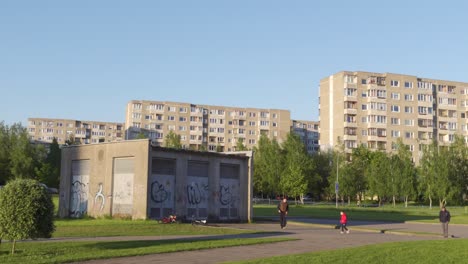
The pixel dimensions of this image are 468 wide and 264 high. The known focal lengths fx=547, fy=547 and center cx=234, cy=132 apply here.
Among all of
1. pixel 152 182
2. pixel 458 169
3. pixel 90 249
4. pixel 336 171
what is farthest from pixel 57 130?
pixel 90 249

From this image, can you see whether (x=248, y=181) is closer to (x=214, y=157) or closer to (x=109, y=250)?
(x=214, y=157)

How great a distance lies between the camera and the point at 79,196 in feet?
121

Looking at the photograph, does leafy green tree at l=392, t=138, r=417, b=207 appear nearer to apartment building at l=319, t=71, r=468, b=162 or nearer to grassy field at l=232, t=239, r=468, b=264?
apartment building at l=319, t=71, r=468, b=162

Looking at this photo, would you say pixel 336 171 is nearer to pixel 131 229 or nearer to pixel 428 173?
pixel 428 173

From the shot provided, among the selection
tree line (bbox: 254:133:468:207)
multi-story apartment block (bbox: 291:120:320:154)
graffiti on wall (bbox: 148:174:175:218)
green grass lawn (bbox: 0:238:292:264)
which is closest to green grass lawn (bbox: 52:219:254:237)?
graffiti on wall (bbox: 148:174:175:218)

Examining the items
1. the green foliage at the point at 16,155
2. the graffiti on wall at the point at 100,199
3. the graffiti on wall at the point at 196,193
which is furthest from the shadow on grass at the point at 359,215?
the green foliage at the point at 16,155

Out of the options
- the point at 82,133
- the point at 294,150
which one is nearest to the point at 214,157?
the point at 294,150

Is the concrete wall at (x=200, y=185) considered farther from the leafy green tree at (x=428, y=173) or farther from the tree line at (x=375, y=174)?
the leafy green tree at (x=428, y=173)

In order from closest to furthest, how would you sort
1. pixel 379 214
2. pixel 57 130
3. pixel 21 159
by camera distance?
1. pixel 379 214
2. pixel 21 159
3. pixel 57 130

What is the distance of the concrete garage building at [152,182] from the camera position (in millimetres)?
33812

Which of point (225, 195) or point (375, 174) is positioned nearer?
point (225, 195)

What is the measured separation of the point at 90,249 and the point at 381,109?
11181 cm

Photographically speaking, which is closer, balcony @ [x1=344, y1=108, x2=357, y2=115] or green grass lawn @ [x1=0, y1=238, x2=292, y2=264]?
green grass lawn @ [x1=0, y1=238, x2=292, y2=264]

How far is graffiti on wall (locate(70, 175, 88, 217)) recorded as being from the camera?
36438mm
